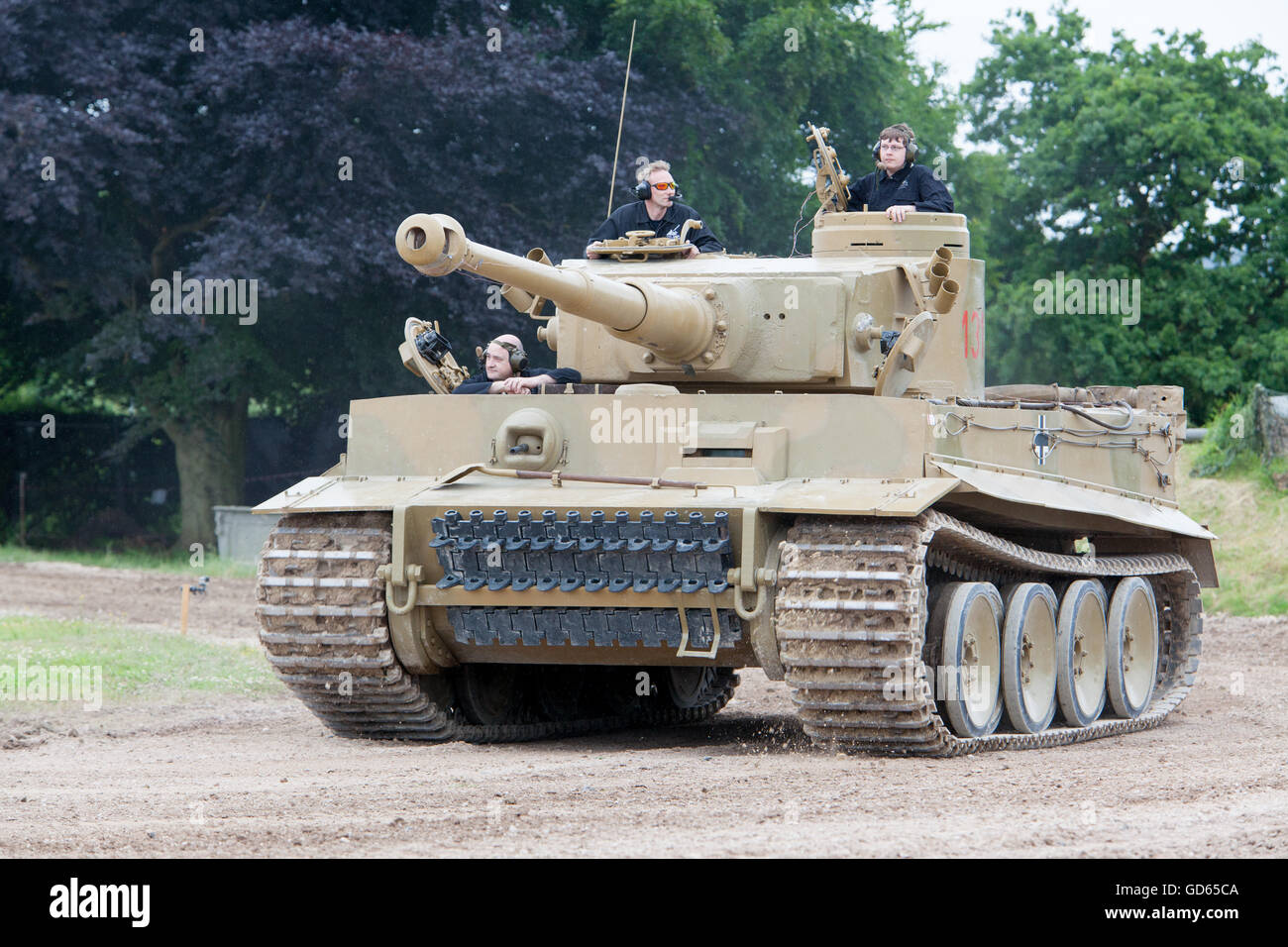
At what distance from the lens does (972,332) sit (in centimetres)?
1254

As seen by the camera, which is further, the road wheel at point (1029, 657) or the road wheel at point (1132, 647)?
the road wheel at point (1132, 647)

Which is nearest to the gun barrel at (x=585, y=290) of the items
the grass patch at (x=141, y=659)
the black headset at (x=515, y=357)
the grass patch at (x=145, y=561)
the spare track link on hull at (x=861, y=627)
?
the black headset at (x=515, y=357)

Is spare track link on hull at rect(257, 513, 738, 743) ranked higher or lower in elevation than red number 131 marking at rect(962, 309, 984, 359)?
lower

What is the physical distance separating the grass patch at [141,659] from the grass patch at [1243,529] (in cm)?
1133

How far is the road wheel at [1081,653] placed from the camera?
1210cm

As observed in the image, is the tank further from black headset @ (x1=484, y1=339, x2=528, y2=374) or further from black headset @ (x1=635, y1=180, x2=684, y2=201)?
black headset @ (x1=635, y1=180, x2=684, y2=201)

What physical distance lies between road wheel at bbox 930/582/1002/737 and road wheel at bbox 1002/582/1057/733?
2.9 inches

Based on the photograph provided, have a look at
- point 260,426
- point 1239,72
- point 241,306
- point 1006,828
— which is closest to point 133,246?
point 241,306

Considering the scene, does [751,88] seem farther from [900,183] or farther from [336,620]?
[336,620]

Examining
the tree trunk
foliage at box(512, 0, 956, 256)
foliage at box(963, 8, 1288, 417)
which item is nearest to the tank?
foliage at box(512, 0, 956, 256)

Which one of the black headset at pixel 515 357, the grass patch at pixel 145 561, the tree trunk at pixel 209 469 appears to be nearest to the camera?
the black headset at pixel 515 357

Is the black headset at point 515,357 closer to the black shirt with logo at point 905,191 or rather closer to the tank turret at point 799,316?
the tank turret at point 799,316

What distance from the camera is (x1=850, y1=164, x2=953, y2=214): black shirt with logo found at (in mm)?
12602

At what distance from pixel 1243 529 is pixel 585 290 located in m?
14.4
